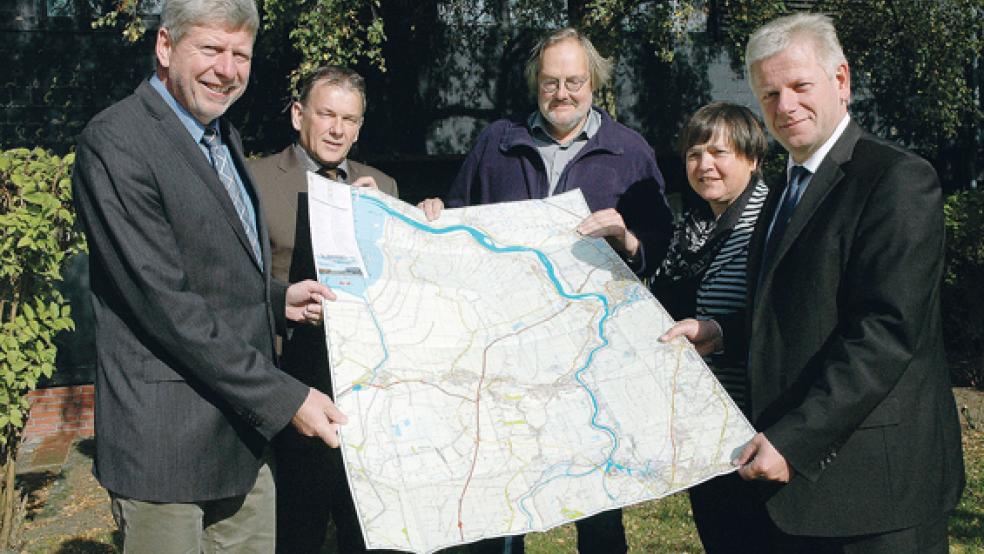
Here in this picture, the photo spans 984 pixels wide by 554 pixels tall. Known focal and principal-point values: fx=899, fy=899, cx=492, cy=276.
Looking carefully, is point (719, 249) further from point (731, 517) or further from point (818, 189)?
point (731, 517)

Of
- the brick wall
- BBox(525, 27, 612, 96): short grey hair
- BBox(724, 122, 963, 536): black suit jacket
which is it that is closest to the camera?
BBox(724, 122, 963, 536): black suit jacket

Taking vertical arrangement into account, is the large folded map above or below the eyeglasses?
below

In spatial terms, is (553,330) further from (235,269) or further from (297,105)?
(297,105)

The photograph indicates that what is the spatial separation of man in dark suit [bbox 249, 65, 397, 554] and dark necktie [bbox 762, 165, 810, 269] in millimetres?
1618

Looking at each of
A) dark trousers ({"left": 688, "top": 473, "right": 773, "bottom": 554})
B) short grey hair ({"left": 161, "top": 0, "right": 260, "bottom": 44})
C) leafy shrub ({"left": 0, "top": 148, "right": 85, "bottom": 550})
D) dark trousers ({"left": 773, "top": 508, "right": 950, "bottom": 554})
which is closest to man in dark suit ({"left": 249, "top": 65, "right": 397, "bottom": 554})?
short grey hair ({"left": 161, "top": 0, "right": 260, "bottom": 44})

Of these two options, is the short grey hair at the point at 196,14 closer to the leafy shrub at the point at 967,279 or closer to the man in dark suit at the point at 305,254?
the man in dark suit at the point at 305,254

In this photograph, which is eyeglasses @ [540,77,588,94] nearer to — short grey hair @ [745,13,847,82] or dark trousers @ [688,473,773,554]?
short grey hair @ [745,13,847,82]

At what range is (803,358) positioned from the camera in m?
2.43

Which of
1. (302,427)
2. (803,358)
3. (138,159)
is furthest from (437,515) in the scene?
(138,159)

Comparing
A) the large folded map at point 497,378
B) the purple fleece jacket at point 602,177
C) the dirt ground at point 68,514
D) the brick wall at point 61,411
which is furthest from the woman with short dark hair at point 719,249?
the brick wall at point 61,411

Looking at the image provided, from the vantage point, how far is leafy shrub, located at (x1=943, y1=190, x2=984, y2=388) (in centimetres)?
845

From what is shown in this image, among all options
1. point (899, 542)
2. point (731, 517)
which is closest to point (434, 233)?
point (731, 517)

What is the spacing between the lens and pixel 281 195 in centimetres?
353

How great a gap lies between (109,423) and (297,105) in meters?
1.66
